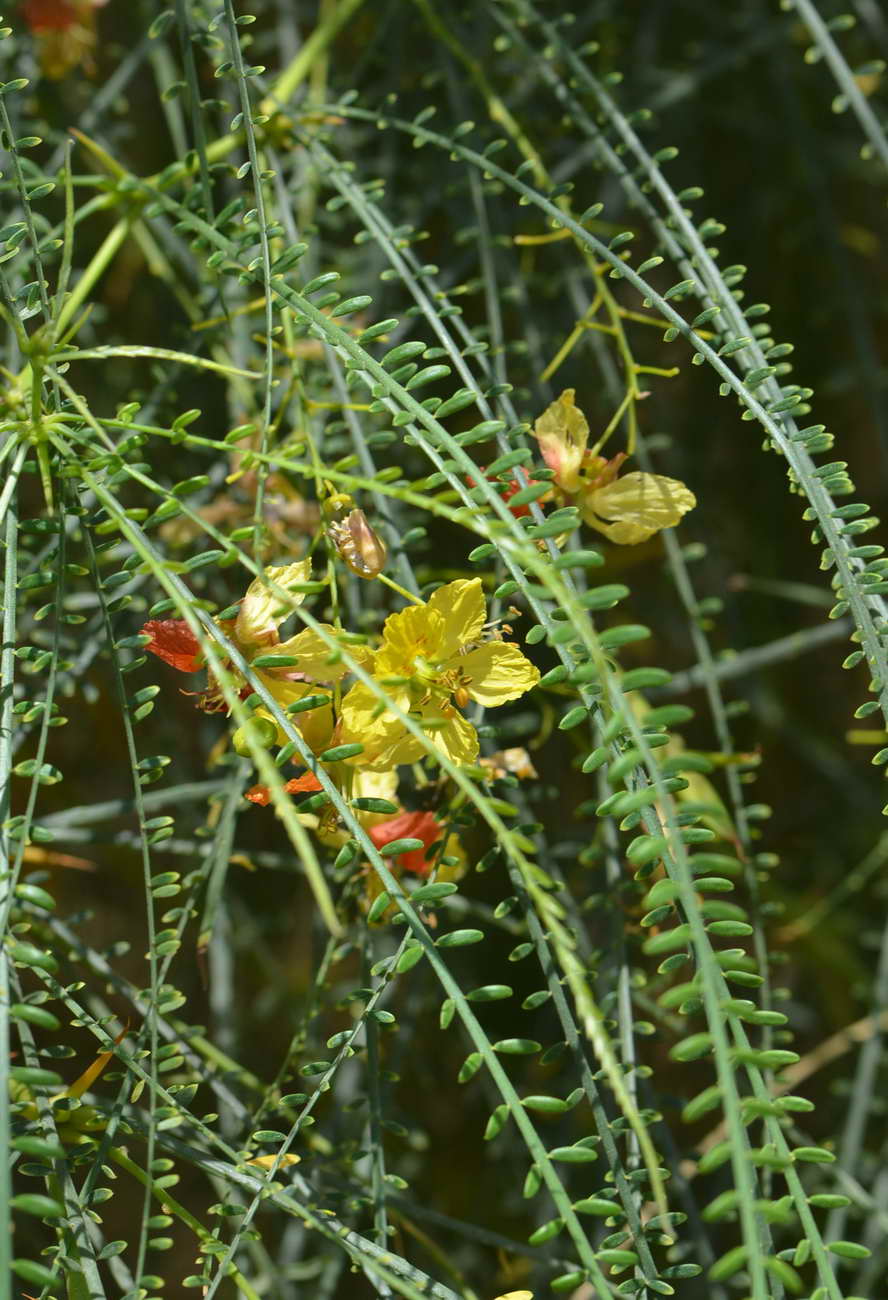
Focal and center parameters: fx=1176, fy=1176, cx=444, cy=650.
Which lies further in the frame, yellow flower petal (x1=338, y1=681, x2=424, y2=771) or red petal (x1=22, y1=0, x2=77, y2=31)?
red petal (x1=22, y1=0, x2=77, y2=31)

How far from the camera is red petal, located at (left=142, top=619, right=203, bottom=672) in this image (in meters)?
0.55

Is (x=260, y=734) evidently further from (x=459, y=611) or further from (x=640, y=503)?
(x=640, y=503)

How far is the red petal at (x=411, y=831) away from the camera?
626mm

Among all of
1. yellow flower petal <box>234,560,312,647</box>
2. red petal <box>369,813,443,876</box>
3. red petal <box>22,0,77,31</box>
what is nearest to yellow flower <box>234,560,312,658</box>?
yellow flower petal <box>234,560,312,647</box>

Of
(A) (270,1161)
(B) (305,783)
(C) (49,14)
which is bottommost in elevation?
(A) (270,1161)

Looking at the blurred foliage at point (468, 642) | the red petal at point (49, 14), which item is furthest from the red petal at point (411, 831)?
the red petal at point (49, 14)

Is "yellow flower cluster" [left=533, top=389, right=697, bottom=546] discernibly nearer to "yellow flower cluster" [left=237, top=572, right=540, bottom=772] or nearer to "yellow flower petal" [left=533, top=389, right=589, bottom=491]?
"yellow flower petal" [left=533, top=389, right=589, bottom=491]

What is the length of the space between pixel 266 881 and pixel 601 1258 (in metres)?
0.76

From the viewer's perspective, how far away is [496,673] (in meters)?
0.55

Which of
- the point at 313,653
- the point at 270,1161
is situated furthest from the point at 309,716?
the point at 270,1161

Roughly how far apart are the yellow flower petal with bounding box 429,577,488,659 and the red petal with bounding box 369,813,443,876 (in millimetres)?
117

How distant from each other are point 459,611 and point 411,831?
0.14m

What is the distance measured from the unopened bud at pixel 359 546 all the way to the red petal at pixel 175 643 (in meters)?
0.08

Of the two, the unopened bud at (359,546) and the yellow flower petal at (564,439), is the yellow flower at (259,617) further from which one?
the yellow flower petal at (564,439)
